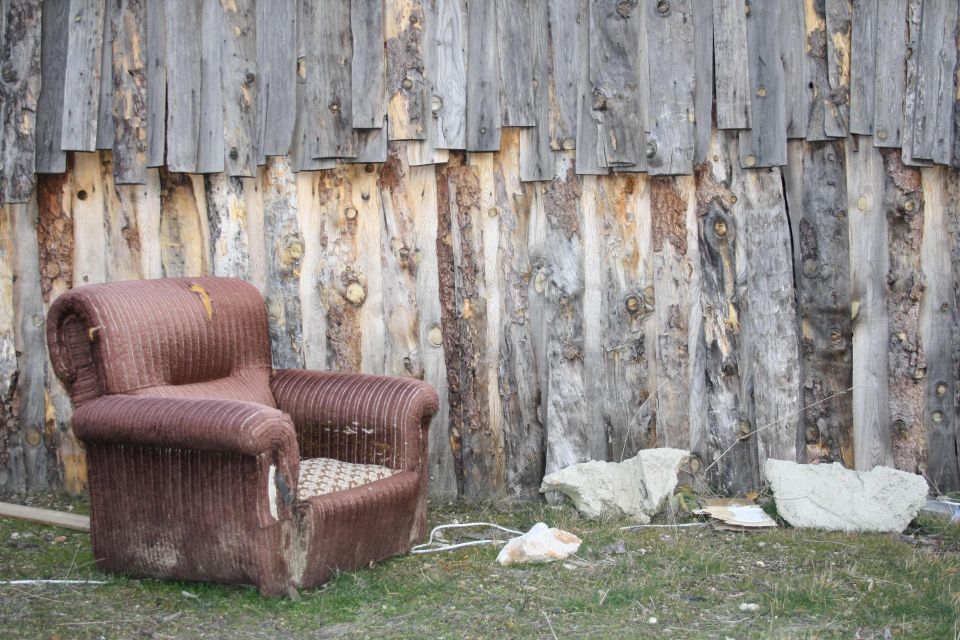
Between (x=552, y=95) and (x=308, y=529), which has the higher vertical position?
(x=552, y=95)

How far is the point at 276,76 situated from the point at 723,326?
2.10 meters

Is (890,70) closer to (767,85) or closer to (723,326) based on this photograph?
(767,85)

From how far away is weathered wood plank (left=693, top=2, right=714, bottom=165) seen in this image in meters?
4.24

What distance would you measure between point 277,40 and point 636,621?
8.90ft

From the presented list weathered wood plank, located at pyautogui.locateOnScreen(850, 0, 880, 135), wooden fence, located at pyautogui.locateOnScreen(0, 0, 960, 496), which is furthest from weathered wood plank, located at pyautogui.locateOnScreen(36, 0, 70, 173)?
weathered wood plank, located at pyautogui.locateOnScreen(850, 0, 880, 135)

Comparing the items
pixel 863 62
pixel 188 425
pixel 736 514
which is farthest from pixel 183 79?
pixel 736 514

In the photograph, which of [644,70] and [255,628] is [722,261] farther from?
[255,628]

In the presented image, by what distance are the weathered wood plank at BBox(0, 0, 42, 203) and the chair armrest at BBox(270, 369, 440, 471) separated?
1535 millimetres

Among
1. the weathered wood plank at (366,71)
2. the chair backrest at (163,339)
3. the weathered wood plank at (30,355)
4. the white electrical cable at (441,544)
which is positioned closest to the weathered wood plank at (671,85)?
the weathered wood plank at (366,71)

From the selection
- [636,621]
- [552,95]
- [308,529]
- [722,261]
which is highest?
[552,95]

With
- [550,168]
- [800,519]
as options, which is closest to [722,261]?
[550,168]

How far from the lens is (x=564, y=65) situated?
14.3 ft

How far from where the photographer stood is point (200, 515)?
136 inches

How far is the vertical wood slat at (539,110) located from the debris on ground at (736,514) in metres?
1.48
